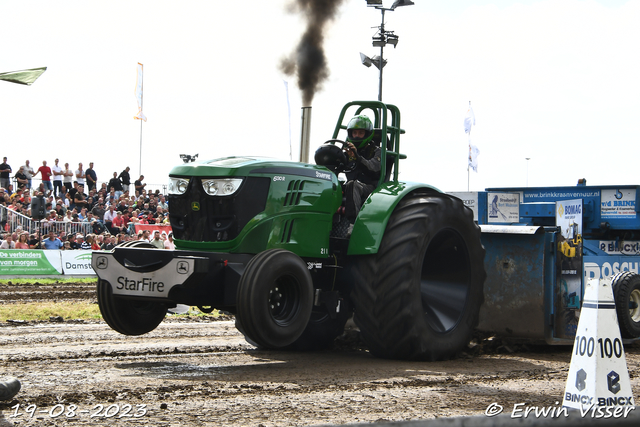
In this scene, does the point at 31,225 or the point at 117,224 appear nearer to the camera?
the point at 31,225

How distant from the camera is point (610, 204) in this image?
11.4 metres

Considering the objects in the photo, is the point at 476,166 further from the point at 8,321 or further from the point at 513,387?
the point at 513,387

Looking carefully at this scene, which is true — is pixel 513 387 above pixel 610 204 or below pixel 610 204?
below

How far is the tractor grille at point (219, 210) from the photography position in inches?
248

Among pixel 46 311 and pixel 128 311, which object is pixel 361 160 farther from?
pixel 46 311

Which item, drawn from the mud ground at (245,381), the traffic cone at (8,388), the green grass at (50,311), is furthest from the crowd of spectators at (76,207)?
the traffic cone at (8,388)

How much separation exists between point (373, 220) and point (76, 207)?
59.1 ft

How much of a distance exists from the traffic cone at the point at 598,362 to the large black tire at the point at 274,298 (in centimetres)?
227

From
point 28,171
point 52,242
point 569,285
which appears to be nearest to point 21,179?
point 28,171

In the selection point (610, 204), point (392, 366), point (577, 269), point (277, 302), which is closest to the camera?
point (277, 302)

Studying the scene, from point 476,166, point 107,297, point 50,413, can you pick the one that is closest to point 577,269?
point 107,297

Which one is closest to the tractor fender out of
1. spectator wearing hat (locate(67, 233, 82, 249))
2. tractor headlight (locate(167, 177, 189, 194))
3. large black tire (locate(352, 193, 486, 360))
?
large black tire (locate(352, 193, 486, 360))

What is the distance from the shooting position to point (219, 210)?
251 inches

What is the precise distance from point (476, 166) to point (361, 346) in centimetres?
2557
